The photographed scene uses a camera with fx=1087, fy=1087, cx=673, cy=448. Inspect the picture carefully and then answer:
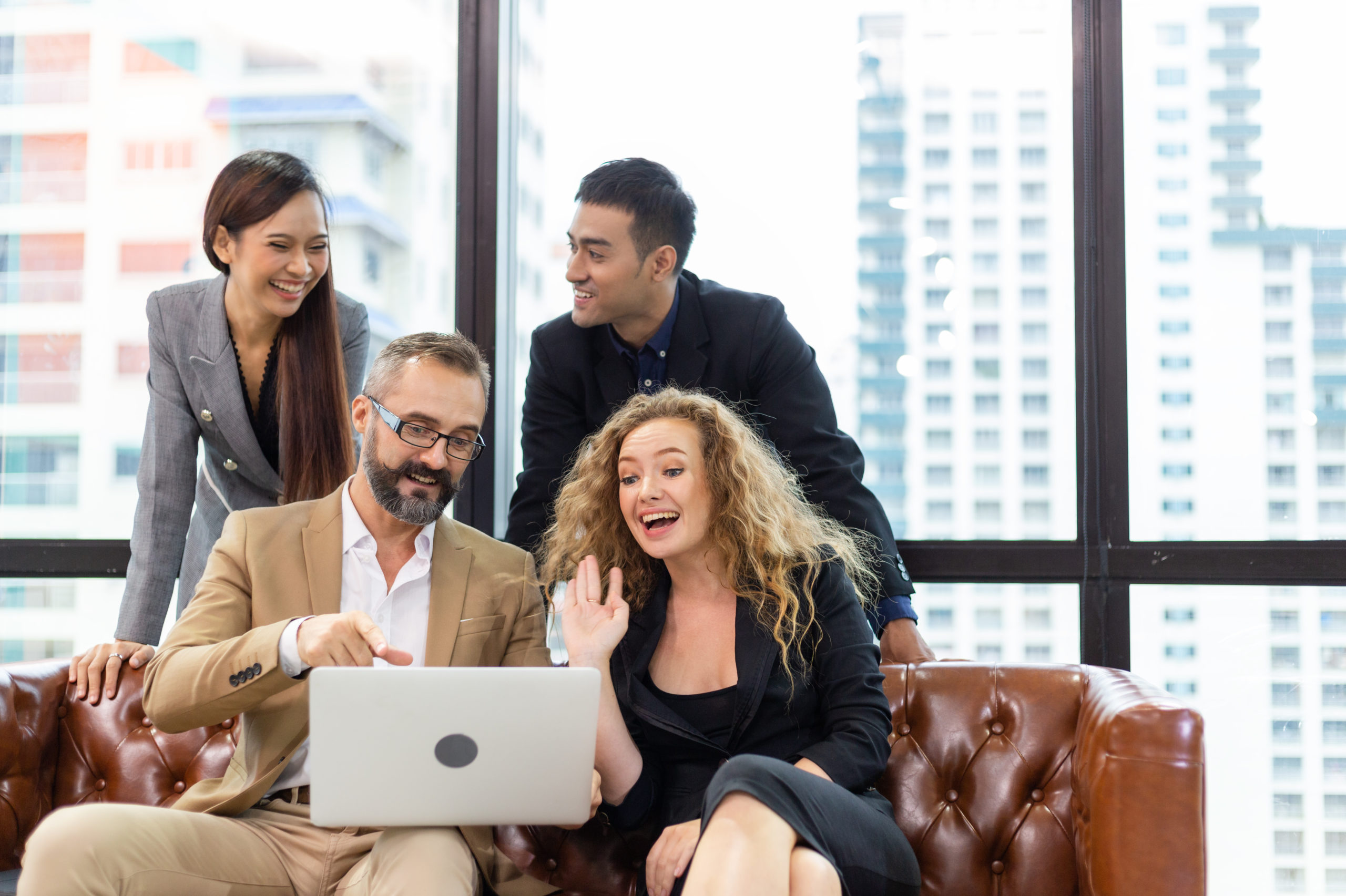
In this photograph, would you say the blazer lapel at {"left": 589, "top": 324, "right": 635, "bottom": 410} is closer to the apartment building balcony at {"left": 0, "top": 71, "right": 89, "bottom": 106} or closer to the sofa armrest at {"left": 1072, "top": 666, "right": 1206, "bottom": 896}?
the sofa armrest at {"left": 1072, "top": 666, "right": 1206, "bottom": 896}

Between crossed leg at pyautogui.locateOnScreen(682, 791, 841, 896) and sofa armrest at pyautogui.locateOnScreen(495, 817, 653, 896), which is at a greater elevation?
crossed leg at pyautogui.locateOnScreen(682, 791, 841, 896)

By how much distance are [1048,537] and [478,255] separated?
1892mm

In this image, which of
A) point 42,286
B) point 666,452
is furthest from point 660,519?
point 42,286

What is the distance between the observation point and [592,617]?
2.15 metres

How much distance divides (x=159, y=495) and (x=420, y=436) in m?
0.90

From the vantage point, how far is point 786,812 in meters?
1.73

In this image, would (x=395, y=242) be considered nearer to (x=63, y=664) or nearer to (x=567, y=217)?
(x=567, y=217)

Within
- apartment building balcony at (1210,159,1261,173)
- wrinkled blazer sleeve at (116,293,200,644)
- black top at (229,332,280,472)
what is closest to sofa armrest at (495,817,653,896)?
wrinkled blazer sleeve at (116,293,200,644)

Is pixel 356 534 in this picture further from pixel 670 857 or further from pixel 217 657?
pixel 670 857

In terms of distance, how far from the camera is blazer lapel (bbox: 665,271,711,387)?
9.08 feet

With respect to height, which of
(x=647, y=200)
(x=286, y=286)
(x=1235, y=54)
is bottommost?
(x=286, y=286)

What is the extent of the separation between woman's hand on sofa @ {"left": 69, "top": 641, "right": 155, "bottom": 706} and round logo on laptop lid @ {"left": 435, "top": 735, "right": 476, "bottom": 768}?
48.1 inches

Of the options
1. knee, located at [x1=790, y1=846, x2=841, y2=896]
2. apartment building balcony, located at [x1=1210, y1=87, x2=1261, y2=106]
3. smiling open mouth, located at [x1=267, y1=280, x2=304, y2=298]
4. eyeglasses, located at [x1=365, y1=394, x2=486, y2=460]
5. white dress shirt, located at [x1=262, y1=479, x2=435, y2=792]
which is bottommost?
knee, located at [x1=790, y1=846, x2=841, y2=896]

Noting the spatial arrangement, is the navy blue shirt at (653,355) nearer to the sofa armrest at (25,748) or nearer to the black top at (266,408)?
the black top at (266,408)
